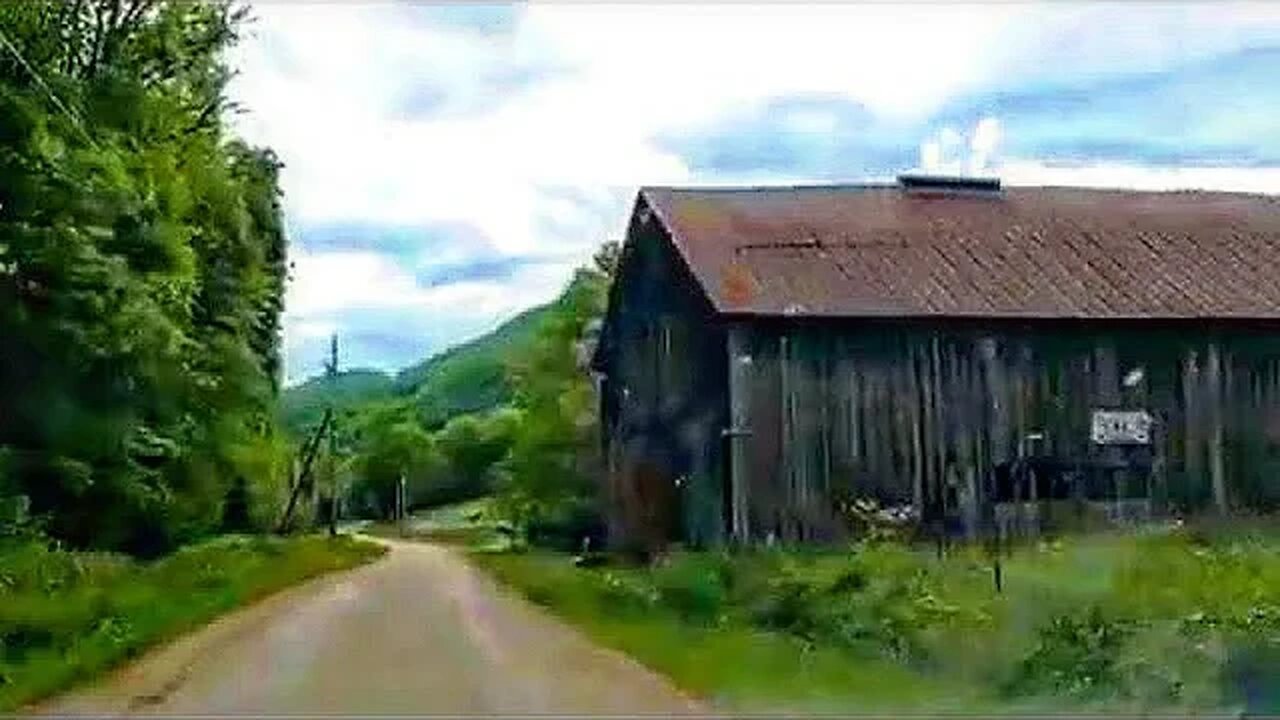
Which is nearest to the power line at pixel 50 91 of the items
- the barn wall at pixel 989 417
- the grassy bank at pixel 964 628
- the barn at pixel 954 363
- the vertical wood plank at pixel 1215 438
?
the barn at pixel 954 363

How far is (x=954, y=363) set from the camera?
36531mm

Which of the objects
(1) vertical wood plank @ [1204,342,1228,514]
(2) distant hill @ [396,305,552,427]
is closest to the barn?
(1) vertical wood plank @ [1204,342,1228,514]

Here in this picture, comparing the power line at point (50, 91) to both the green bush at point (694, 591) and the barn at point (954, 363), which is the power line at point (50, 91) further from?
the green bush at point (694, 591)

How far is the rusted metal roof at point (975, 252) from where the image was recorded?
3622 cm

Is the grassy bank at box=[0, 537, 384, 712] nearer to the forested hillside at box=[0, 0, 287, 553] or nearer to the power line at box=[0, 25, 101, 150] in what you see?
the forested hillside at box=[0, 0, 287, 553]

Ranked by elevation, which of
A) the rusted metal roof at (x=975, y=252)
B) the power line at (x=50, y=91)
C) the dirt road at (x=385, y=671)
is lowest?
the dirt road at (x=385, y=671)

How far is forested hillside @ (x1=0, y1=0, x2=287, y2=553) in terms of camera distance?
39094 mm

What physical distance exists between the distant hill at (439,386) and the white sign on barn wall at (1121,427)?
31.8 m

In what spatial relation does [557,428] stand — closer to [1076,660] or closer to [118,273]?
[118,273]

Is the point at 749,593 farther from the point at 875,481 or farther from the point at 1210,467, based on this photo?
the point at 1210,467

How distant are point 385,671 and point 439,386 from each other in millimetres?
117991

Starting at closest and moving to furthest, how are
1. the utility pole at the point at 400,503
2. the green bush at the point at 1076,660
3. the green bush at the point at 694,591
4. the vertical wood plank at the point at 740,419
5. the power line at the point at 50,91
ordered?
the green bush at the point at 1076,660 → the green bush at the point at 694,591 → the vertical wood plank at the point at 740,419 → the power line at the point at 50,91 → the utility pole at the point at 400,503

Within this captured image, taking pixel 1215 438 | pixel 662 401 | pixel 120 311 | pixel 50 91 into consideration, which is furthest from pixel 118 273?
pixel 1215 438

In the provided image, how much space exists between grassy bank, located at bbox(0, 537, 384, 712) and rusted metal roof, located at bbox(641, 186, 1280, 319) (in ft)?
34.6
